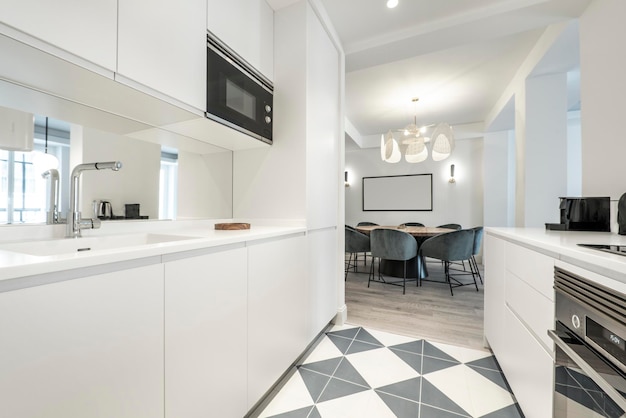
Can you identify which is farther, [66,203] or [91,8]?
[66,203]

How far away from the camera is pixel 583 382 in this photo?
729 millimetres

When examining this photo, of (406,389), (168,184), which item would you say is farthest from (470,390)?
(168,184)

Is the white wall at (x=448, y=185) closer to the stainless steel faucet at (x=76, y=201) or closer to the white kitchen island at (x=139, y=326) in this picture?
the white kitchen island at (x=139, y=326)

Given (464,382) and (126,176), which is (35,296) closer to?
(126,176)

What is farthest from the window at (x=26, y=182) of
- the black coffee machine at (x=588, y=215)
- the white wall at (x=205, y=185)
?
the black coffee machine at (x=588, y=215)

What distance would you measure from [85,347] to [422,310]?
276cm

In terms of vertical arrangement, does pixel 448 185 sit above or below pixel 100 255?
above

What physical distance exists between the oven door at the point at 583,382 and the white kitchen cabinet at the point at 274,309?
1.13 m

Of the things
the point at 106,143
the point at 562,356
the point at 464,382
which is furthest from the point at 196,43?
the point at 464,382

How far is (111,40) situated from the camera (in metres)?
0.92

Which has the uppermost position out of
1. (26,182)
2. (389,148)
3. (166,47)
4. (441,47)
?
(441,47)

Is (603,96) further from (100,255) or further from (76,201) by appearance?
(76,201)

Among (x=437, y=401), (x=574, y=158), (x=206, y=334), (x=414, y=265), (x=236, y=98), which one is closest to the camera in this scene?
(x=206, y=334)

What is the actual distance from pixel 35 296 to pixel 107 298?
14 cm
